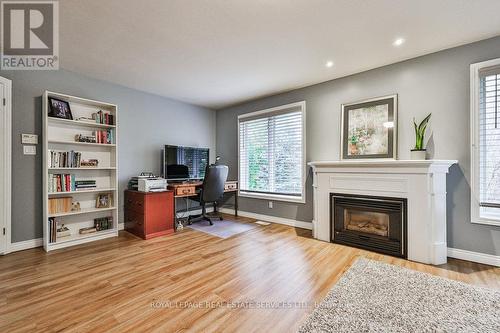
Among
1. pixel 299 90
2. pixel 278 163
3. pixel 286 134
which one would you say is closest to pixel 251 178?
pixel 278 163

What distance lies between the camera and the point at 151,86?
3.76 m

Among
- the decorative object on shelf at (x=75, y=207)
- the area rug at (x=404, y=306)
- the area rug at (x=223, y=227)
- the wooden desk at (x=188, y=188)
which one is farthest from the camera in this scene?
the wooden desk at (x=188, y=188)

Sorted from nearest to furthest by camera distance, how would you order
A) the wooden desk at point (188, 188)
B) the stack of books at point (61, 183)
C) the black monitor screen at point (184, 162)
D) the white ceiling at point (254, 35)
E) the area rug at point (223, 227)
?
1. the white ceiling at point (254, 35)
2. the stack of books at point (61, 183)
3. the area rug at point (223, 227)
4. the wooden desk at point (188, 188)
5. the black monitor screen at point (184, 162)

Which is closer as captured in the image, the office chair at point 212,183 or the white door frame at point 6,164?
the white door frame at point 6,164

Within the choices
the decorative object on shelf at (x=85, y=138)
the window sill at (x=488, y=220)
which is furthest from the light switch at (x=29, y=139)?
the window sill at (x=488, y=220)

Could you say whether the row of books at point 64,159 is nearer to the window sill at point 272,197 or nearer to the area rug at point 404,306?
the window sill at point 272,197

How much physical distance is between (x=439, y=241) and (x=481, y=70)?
1939 mm

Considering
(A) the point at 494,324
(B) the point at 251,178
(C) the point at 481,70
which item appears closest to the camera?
(A) the point at 494,324

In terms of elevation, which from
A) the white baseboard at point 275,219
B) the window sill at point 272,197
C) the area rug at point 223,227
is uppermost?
the window sill at point 272,197

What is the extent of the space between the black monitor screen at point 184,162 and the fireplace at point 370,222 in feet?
8.68

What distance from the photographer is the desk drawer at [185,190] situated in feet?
12.3

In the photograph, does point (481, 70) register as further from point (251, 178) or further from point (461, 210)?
point (251, 178)

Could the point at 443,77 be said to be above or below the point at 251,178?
above

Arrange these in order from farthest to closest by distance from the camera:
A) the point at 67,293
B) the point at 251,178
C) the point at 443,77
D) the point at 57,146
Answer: the point at 251,178 → the point at 57,146 → the point at 443,77 → the point at 67,293
